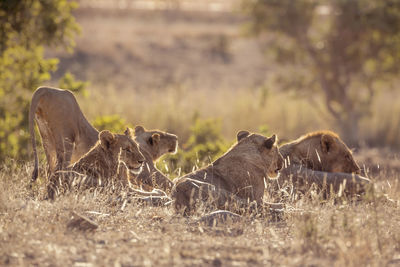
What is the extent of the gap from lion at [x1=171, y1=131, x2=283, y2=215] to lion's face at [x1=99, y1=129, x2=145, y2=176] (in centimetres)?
66

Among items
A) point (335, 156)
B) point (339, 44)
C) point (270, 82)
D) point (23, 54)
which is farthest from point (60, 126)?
point (270, 82)

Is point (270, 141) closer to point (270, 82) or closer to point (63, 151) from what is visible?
point (63, 151)

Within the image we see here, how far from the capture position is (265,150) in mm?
7793

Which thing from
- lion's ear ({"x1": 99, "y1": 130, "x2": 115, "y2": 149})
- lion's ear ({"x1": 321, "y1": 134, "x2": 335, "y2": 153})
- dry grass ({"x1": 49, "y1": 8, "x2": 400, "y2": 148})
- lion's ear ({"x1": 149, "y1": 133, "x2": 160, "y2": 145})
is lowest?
dry grass ({"x1": 49, "y1": 8, "x2": 400, "y2": 148})

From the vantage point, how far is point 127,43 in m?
42.8

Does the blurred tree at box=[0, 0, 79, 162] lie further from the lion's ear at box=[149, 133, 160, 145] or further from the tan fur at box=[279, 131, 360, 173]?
the tan fur at box=[279, 131, 360, 173]

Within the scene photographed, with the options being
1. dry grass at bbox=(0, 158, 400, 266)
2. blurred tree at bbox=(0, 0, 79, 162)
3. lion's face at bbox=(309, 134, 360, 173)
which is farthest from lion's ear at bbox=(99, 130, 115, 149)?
blurred tree at bbox=(0, 0, 79, 162)

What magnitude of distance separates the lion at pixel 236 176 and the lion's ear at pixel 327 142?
3.77 ft

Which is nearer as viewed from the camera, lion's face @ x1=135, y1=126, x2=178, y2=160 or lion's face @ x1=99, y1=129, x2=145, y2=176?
lion's face @ x1=99, y1=129, x2=145, y2=176

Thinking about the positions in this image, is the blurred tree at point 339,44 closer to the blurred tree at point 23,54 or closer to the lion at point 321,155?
the blurred tree at point 23,54

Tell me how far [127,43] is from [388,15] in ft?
87.1

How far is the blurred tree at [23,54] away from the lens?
42.9 feet

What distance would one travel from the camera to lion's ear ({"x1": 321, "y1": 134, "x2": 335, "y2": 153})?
885 centimetres

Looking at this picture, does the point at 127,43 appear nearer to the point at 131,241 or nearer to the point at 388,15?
the point at 388,15
